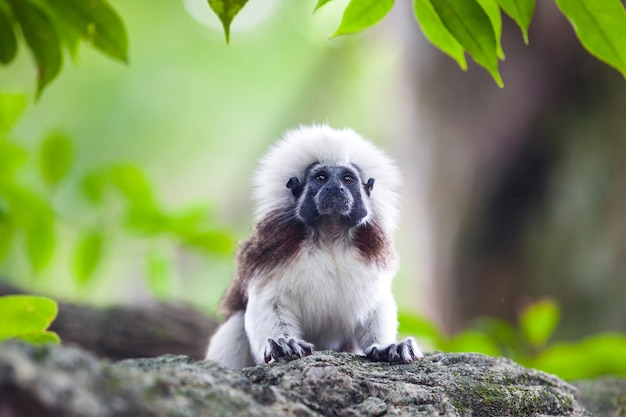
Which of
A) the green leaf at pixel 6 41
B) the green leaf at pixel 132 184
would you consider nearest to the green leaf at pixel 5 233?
the green leaf at pixel 132 184

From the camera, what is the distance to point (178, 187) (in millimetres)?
12727

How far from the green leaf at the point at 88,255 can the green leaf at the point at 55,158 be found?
41cm

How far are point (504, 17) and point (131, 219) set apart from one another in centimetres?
320

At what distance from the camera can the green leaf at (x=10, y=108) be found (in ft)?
13.1

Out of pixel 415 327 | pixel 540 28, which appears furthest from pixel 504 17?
pixel 415 327

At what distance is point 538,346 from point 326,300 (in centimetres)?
204

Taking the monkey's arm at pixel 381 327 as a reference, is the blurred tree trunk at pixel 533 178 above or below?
above

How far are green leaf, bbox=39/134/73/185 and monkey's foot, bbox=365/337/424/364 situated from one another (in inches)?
101

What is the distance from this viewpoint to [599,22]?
2.07 m

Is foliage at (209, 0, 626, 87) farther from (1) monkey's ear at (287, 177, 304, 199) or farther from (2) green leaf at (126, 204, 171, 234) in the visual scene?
(2) green leaf at (126, 204, 171, 234)

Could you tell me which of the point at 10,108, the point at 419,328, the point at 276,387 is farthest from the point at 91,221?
the point at 276,387

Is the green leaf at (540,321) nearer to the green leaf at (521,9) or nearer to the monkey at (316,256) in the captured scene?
the monkey at (316,256)

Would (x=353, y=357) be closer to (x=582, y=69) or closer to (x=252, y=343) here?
(x=252, y=343)

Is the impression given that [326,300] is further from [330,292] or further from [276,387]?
[276,387]
